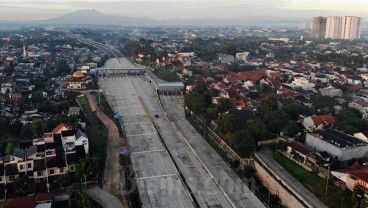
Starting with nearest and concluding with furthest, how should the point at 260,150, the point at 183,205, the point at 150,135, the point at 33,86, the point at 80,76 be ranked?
the point at 183,205
the point at 260,150
the point at 150,135
the point at 33,86
the point at 80,76

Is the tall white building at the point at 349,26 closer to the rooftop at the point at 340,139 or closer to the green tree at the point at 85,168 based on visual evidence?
the rooftop at the point at 340,139

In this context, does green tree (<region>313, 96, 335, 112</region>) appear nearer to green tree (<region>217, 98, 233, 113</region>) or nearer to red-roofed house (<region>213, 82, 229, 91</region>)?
green tree (<region>217, 98, 233, 113</region>)

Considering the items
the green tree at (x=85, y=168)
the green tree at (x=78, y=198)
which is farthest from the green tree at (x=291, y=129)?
the green tree at (x=78, y=198)

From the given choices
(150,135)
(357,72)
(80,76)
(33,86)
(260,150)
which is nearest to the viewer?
(260,150)

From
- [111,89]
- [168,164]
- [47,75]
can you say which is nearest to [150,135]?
[168,164]

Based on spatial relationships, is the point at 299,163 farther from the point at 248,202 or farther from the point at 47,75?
the point at 47,75

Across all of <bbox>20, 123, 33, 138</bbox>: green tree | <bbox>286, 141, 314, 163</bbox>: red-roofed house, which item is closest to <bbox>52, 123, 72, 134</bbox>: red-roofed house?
<bbox>20, 123, 33, 138</bbox>: green tree
